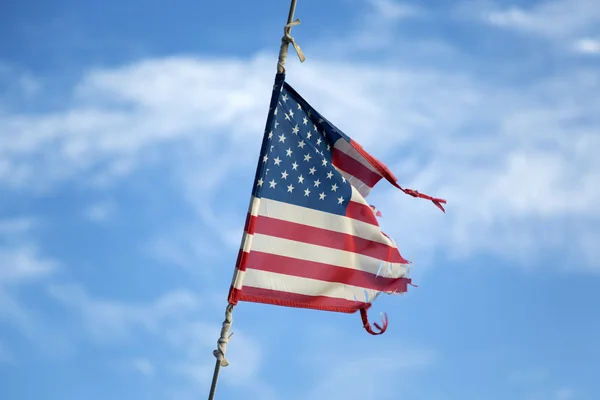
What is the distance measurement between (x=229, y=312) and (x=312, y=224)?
2245mm

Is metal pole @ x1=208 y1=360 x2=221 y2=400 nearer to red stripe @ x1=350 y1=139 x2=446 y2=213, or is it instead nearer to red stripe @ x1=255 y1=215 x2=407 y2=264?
red stripe @ x1=255 y1=215 x2=407 y2=264

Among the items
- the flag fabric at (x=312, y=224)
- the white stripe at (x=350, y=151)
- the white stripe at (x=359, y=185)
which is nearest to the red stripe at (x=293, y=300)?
the flag fabric at (x=312, y=224)

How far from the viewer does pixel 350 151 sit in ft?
53.1

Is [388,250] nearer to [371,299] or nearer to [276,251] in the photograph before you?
[371,299]

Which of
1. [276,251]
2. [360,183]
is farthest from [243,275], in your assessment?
[360,183]

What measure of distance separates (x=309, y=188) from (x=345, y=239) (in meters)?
1.09

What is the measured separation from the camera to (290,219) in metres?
15.2

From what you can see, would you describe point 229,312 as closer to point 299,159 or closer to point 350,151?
point 299,159

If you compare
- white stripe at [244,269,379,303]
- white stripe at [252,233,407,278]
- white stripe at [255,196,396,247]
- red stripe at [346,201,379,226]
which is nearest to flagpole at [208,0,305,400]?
white stripe at [244,269,379,303]

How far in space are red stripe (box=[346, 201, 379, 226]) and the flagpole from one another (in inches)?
92.8

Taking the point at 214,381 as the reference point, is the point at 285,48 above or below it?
above

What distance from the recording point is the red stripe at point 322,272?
14828 mm

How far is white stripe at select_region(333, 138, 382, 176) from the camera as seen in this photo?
16031 millimetres

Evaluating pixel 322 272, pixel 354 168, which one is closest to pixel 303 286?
pixel 322 272
